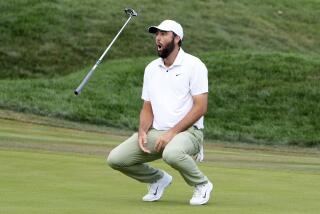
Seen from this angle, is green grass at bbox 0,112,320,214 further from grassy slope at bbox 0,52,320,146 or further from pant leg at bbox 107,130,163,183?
grassy slope at bbox 0,52,320,146

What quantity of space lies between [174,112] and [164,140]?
30 cm

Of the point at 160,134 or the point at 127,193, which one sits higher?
the point at 160,134

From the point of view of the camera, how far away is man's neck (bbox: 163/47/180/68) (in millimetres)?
10148

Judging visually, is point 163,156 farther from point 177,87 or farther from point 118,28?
point 118,28

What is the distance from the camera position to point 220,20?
56.0 m

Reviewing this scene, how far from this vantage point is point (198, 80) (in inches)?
396

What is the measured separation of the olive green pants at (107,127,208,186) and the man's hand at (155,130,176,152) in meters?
0.04

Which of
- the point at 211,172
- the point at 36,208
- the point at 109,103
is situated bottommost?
the point at 109,103

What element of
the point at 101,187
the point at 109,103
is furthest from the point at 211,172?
the point at 109,103

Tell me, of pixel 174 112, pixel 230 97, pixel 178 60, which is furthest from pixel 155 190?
pixel 230 97

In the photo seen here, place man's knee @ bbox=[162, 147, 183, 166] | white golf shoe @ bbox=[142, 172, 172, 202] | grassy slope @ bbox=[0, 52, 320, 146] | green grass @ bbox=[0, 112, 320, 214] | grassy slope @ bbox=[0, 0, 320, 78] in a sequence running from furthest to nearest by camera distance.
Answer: grassy slope @ bbox=[0, 0, 320, 78], grassy slope @ bbox=[0, 52, 320, 146], white golf shoe @ bbox=[142, 172, 172, 202], man's knee @ bbox=[162, 147, 183, 166], green grass @ bbox=[0, 112, 320, 214]

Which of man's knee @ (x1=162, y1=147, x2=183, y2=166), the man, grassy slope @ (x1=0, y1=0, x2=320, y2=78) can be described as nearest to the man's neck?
the man

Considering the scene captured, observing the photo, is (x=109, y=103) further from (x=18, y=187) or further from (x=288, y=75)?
(x=18, y=187)

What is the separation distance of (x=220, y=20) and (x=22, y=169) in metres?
43.1
